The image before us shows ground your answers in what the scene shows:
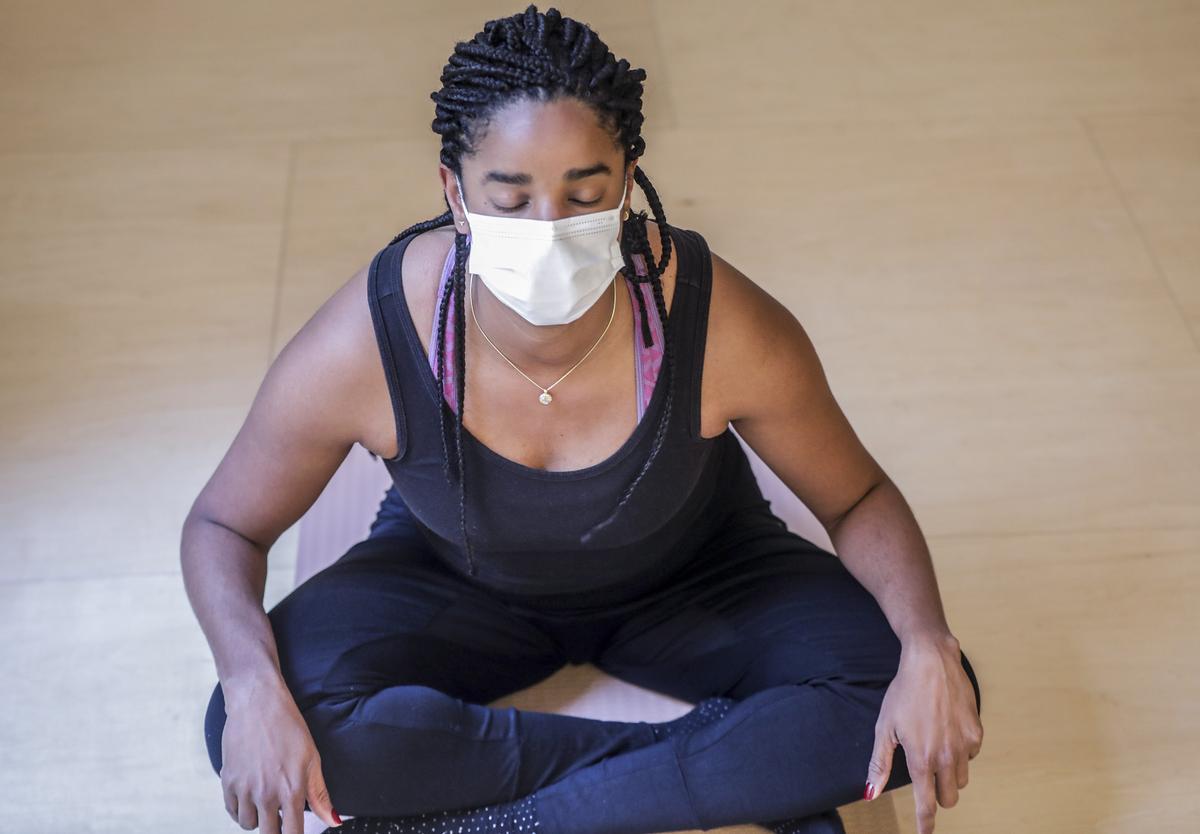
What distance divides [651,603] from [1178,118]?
1.78 m

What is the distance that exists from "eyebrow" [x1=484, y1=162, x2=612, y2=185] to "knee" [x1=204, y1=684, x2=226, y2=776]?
664 millimetres

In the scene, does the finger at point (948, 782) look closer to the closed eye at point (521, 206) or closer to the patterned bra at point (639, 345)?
the patterned bra at point (639, 345)

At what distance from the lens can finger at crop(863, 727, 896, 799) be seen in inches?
57.0

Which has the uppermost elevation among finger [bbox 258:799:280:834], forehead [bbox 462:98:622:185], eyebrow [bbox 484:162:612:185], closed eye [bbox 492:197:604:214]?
forehead [bbox 462:98:622:185]

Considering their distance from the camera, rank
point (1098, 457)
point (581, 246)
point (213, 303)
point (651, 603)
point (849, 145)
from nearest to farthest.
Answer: point (581, 246) → point (651, 603) → point (1098, 457) → point (213, 303) → point (849, 145)

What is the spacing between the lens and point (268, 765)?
140 cm

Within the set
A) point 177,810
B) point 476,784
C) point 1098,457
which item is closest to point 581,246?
point 476,784

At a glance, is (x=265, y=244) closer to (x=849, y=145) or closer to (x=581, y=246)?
(x=849, y=145)

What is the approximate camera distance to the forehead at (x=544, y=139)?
123 centimetres

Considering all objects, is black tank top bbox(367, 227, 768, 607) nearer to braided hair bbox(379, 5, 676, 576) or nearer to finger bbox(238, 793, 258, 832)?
braided hair bbox(379, 5, 676, 576)

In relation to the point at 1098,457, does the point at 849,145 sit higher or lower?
higher

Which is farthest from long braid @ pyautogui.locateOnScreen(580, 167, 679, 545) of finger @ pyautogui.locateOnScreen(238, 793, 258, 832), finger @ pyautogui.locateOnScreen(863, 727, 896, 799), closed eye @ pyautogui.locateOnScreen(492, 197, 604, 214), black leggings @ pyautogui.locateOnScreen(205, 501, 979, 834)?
finger @ pyautogui.locateOnScreen(238, 793, 258, 832)

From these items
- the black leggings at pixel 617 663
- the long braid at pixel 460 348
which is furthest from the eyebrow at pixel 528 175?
the black leggings at pixel 617 663

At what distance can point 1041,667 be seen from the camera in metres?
1.88
